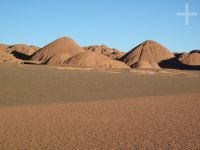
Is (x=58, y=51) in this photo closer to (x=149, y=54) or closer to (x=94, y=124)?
(x=149, y=54)

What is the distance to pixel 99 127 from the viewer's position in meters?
11.6

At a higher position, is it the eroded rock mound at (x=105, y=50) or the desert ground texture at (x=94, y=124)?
the eroded rock mound at (x=105, y=50)

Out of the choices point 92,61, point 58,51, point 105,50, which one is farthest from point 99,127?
point 105,50

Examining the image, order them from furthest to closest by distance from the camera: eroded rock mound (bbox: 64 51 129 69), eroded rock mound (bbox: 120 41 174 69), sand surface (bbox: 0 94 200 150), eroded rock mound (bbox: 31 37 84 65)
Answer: eroded rock mound (bbox: 120 41 174 69), eroded rock mound (bbox: 31 37 84 65), eroded rock mound (bbox: 64 51 129 69), sand surface (bbox: 0 94 200 150)

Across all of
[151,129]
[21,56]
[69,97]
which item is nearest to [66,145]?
[151,129]

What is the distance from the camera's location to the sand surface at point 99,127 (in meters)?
9.30

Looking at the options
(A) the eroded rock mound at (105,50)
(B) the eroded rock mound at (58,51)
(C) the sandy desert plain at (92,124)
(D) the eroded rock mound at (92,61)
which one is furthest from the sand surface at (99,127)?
(A) the eroded rock mound at (105,50)

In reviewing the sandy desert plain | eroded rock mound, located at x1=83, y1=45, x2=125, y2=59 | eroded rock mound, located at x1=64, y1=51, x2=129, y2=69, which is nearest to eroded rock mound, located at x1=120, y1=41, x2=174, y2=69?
eroded rock mound, located at x1=83, y1=45, x2=125, y2=59

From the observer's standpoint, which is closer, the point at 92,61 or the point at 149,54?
the point at 92,61

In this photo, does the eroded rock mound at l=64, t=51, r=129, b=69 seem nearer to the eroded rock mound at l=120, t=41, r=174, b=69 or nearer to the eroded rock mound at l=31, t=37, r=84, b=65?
the eroded rock mound at l=31, t=37, r=84, b=65

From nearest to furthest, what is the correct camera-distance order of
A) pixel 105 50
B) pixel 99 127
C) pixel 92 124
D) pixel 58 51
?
pixel 99 127
pixel 92 124
pixel 58 51
pixel 105 50

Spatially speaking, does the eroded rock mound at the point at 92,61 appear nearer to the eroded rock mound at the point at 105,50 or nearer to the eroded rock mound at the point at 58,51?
the eroded rock mound at the point at 58,51

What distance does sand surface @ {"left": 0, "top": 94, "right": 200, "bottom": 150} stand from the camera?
30.5ft

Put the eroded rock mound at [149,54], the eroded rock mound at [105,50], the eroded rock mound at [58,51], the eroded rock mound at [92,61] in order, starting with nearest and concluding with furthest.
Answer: the eroded rock mound at [92,61] < the eroded rock mound at [58,51] < the eroded rock mound at [149,54] < the eroded rock mound at [105,50]
